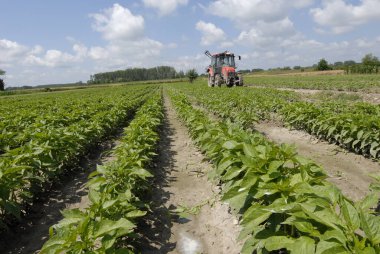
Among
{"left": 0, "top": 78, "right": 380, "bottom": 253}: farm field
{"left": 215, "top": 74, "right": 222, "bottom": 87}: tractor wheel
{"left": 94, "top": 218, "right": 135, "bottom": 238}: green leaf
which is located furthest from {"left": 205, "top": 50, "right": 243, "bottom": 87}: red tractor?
{"left": 94, "top": 218, "right": 135, "bottom": 238}: green leaf

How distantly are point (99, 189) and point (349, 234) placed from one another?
2.47 metres

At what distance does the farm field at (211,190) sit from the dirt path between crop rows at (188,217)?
0.01 meters

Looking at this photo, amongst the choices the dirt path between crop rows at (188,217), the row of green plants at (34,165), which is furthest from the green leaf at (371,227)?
the row of green plants at (34,165)

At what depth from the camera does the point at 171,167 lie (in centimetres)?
612

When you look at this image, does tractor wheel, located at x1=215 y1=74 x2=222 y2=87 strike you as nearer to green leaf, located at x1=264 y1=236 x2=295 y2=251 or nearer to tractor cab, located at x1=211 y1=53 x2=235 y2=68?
tractor cab, located at x1=211 y1=53 x2=235 y2=68

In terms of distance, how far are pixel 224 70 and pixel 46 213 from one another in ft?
72.5

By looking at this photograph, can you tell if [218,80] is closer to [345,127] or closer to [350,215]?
[345,127]

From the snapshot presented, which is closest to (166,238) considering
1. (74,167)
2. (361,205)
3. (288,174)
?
(288,174)

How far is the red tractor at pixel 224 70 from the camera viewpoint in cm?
2475

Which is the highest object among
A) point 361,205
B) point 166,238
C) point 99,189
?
point 361,205

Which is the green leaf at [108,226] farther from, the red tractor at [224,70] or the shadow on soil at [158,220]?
the red tractor at [224,70]

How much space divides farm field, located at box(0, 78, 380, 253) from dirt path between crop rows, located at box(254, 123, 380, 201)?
0.07 feet

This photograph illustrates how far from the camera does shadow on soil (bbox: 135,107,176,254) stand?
3.40 metres

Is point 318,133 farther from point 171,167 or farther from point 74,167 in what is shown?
point 74,167
